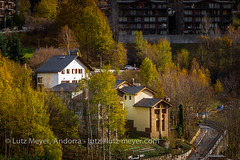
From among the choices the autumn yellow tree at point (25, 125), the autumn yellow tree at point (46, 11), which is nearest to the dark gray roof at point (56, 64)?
the autumn yellow tree at point (25, 125)

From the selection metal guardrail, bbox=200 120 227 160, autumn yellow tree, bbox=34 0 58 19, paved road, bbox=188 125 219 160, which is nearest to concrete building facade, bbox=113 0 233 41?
autumn yellow tree, bbox=34 0 58 19

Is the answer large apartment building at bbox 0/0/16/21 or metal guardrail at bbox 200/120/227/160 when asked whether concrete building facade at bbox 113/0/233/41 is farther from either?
metal guardrail at bbox 200/120/227/160

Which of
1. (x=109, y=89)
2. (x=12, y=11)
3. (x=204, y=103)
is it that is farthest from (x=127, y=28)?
(x=109, y=89)

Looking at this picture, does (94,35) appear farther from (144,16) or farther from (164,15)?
(164,15)

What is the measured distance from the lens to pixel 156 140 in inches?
1699

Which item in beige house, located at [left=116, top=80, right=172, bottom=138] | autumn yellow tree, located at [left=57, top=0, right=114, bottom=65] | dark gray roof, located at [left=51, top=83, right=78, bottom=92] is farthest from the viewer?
autumn yellow tree, located at [left=57, top=0, right=114, bottom=65]

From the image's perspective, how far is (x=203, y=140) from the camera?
4894 centimetres

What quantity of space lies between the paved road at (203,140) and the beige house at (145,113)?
406cm

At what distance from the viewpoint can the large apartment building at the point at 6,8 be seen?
102 m

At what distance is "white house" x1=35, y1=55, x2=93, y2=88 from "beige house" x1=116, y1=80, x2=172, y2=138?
7.64 metres

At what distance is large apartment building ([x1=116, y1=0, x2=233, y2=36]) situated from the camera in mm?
100500

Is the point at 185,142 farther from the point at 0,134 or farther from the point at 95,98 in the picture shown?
the point at 0,134

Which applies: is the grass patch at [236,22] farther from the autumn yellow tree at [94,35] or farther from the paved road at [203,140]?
the paved road at [203,140]

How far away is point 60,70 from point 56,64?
2.13 m
